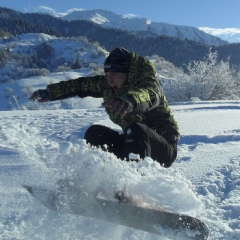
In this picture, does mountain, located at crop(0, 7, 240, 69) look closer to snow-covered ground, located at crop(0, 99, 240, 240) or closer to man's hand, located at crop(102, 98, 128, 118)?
snow-covered ground, located at crop(0, 99, 240, 240)

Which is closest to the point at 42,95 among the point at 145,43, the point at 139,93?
the point at 139,93

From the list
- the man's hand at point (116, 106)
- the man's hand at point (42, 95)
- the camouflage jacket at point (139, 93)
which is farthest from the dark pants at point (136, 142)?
the man's hand at point (42, 95)

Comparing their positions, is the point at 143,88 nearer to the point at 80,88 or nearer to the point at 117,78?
the point at 117,78

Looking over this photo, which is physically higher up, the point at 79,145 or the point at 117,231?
the point at 79,145

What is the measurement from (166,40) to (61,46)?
4443 cm

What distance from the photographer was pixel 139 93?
1926 millimetres

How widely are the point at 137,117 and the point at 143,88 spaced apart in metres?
0.35

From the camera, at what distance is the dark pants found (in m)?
2.14

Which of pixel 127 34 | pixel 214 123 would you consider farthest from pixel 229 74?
pixel 127 34

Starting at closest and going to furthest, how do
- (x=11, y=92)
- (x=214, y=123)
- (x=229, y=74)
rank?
(x=214, y=123)
(x=229, y=74)
(x=11, y=92)

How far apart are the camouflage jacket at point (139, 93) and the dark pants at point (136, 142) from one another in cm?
11

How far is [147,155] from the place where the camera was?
7.11 ft

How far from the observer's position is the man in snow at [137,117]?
214cm

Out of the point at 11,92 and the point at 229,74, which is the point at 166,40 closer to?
the point at 11,92
